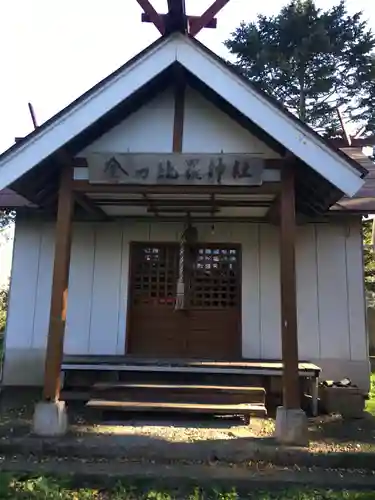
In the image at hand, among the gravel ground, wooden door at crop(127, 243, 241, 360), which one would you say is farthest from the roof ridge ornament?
the gravel ground

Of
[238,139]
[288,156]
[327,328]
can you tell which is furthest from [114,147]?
[327,328]

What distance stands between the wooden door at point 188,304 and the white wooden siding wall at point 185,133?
2.17 meters

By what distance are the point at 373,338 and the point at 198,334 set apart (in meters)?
6.46

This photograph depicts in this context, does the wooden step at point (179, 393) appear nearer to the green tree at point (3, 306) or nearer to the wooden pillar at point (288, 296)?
the wooden pillar at point (288, 296)

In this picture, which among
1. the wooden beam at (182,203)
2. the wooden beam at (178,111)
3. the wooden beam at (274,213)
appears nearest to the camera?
the wooden beam at (178,111)

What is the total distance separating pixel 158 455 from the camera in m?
4.62

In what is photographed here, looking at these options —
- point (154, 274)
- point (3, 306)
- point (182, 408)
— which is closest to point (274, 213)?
point (154, 274)

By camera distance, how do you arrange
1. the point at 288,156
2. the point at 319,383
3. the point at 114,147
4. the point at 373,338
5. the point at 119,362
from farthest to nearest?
the point at 373,338 → the point at 319,383 → the point at 119,362 → the point at 114,147 → the point at 288,156

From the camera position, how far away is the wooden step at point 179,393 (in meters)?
5.83

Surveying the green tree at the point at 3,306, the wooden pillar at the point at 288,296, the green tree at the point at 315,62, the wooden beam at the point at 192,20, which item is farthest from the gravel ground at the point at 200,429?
the green tree at the point at 315,62

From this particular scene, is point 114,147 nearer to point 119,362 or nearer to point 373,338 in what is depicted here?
point 119,362

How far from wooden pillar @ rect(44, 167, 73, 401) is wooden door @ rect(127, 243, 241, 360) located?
7.29 feet

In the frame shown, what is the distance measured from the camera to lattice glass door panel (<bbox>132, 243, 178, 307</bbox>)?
304 inches

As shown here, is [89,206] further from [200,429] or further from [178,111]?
[200,429]
